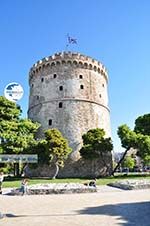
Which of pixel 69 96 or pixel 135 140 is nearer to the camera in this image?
pixel 135 140

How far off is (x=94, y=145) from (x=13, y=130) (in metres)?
9.16

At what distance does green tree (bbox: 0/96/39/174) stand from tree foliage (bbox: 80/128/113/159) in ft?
19.9

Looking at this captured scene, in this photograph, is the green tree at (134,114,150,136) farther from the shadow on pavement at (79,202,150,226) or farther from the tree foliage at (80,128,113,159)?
the shadow on pavement at (79,202,150,226)

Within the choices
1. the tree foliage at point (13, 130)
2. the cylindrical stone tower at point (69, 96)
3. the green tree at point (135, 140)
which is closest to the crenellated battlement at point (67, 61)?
the cylindrical stone tower at point (69, 96)

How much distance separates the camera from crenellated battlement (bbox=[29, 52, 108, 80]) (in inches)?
1417

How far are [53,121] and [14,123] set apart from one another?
7145 mm

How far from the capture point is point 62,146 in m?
27.7

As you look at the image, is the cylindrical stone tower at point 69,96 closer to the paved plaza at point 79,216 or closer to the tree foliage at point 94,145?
Answer: the tree foliage at point 94,145

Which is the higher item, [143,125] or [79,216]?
[143,125]

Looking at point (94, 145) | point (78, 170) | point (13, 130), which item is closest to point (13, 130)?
point (13, 130)

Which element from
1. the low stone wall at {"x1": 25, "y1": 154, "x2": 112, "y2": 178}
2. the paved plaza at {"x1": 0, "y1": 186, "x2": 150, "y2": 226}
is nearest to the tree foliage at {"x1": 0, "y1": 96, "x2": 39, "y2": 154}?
the low stone wall at {"x1": 25, "y1": 154, "x2": 112, "y2": 178}

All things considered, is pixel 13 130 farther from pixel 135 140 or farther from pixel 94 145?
pixel 135 140

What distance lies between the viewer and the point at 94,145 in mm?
30359

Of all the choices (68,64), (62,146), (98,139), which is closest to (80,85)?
(68,64)
